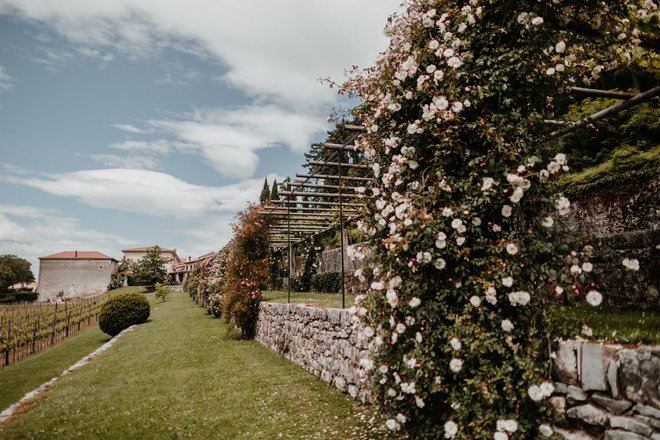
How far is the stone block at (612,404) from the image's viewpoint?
98.4 inches

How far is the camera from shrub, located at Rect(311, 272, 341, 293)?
15.0 m

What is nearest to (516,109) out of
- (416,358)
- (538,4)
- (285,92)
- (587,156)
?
(538,4)

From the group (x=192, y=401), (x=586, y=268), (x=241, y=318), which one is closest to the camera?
(x=586, y=268)

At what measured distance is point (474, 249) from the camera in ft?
10.1

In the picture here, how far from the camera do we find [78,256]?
71250 millimetres

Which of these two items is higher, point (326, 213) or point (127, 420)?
point (326, 213)

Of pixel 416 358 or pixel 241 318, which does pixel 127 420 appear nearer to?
pixel 416 358

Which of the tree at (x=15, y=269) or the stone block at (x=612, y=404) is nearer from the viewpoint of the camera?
the stone block at (x=612, y=404)

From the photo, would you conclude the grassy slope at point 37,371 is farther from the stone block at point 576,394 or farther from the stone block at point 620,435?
the stone block at point 620,435

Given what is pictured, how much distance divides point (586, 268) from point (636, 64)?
4.21 m

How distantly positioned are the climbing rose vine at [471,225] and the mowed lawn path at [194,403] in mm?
1941

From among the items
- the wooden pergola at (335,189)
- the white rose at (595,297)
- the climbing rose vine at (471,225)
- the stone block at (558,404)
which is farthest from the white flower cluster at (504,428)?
the wooden pergola at (335,189)

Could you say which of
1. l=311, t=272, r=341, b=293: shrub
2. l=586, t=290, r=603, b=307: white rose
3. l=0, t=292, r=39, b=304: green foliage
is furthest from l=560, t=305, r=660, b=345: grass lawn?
l=0, t=292, r=39, b=304: green foliage

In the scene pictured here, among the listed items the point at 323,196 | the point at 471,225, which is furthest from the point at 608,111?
the point at 323,196
